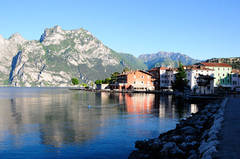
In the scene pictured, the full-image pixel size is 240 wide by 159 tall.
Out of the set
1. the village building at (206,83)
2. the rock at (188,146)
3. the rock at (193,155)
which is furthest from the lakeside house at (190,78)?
the rock at (193,155)

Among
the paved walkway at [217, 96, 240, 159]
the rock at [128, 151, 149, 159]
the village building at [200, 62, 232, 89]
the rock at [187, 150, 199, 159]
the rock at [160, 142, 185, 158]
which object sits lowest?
the rock at [128, 151, 149, 159]

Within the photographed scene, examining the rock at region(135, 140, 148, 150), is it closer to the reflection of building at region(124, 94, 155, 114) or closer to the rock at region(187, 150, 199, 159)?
the rock at region(187, 150, 199, 159)

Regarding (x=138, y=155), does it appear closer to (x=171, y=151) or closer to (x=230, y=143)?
(x=171, y=151)

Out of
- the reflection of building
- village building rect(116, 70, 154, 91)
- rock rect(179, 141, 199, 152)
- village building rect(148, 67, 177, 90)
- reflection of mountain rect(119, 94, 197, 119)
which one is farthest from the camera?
village building rect(116, 70, 154, 91)

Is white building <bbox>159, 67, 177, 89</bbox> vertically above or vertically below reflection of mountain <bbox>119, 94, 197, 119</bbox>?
above

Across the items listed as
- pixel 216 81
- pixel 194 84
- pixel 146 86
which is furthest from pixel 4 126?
pixel 146 86

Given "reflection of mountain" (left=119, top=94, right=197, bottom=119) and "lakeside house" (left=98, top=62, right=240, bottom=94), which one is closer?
"reflection of mountain" (left=119, top=94, right=197, bottom=119)

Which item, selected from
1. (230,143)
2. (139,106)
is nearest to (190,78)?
(139,106)

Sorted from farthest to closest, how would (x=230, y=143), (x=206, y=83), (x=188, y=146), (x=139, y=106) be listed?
(x=206, y=83), (x=139, y=106), (x=188, y=146), (x=230, y=143)

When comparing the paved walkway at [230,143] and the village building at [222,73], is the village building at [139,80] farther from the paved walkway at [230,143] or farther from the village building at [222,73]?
the paved walkway at [230,143]

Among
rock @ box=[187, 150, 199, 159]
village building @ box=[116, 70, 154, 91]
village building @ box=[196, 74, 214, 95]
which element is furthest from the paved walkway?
village building @ box=[116, 70, 154, 91]

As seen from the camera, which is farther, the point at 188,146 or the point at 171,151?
the point at 188,146

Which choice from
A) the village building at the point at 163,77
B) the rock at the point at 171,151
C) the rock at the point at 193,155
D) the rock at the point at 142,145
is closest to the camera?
the rock at the point at 193,155

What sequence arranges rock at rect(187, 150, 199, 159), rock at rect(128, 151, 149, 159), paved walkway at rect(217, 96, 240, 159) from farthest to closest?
rock at rect(128, 151, 149, 159) < rock at rect(187, 150, 199, 159) < paved walkway at rect(217, 96, 240, 159)
